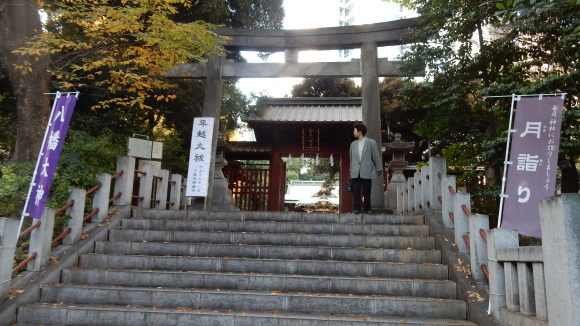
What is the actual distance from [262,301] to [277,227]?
2.11m

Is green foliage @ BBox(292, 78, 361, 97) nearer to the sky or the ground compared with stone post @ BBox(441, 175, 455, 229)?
nearer to the sky

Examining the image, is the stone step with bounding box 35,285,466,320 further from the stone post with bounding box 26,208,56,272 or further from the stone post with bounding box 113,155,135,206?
the stone post with bounding box 113,155,135,206

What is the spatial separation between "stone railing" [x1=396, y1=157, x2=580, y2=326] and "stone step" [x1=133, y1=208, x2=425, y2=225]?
3.43 ft

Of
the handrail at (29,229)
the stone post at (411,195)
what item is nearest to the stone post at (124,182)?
the handrail at (29,229)

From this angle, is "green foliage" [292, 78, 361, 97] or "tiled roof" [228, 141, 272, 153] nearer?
"tiled roof" [228, 141, 272, 153]

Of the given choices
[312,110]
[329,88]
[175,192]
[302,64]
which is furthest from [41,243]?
[329,88]

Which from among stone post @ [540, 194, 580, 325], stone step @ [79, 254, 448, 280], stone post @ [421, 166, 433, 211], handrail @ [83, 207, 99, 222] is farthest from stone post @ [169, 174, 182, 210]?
stone post @ [540, 194, 580, 325]

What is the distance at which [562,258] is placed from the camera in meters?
3.04

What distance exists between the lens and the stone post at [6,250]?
463 cm

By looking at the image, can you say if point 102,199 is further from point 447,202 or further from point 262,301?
point 447,202

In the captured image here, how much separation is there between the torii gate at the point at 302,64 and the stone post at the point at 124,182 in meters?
3.12

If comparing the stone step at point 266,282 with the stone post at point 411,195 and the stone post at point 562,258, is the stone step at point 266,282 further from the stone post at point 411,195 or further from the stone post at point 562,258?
the stone post at point 411,195

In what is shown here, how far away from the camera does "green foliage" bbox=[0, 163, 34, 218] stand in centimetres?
598

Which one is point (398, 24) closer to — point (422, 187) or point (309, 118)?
point (309, 118)
